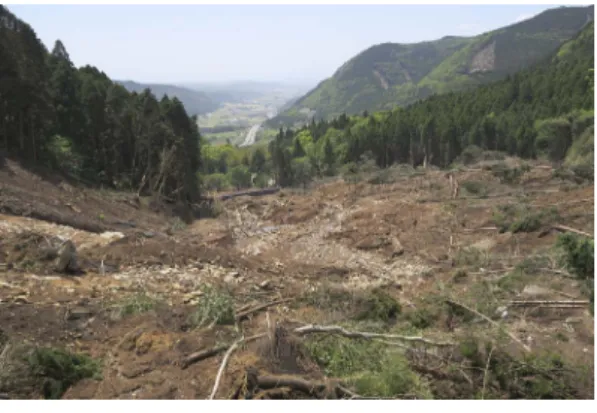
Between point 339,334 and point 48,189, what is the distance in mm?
17123

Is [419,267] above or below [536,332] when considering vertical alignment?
below

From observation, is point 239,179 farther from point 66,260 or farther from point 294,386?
point 294,386

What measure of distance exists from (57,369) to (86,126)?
81.7ft

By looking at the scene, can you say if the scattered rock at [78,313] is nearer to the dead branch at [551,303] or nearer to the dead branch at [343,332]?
the dead branch at [343,332]

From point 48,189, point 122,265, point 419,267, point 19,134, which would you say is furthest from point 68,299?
point 19,134

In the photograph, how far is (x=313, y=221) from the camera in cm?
2320

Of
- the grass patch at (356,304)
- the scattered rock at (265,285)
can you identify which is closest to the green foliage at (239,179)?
the scattered rock at (265,285)

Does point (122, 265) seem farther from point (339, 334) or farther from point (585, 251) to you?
point (585, 251)

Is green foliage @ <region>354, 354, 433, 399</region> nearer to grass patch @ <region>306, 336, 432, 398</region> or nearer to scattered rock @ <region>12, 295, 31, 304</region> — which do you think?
grass patch @ <region>306, 336, 432, 398</region>

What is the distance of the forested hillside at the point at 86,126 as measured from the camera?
22297 millimetres

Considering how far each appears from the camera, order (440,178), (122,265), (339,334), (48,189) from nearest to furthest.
A: (339,334)
(122,265)
(48,189)
(440,178)

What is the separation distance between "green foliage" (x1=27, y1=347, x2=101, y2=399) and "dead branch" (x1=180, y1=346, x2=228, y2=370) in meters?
0.88

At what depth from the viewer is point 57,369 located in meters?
5.07

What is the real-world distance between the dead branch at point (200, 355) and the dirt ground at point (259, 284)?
32 millimetres
